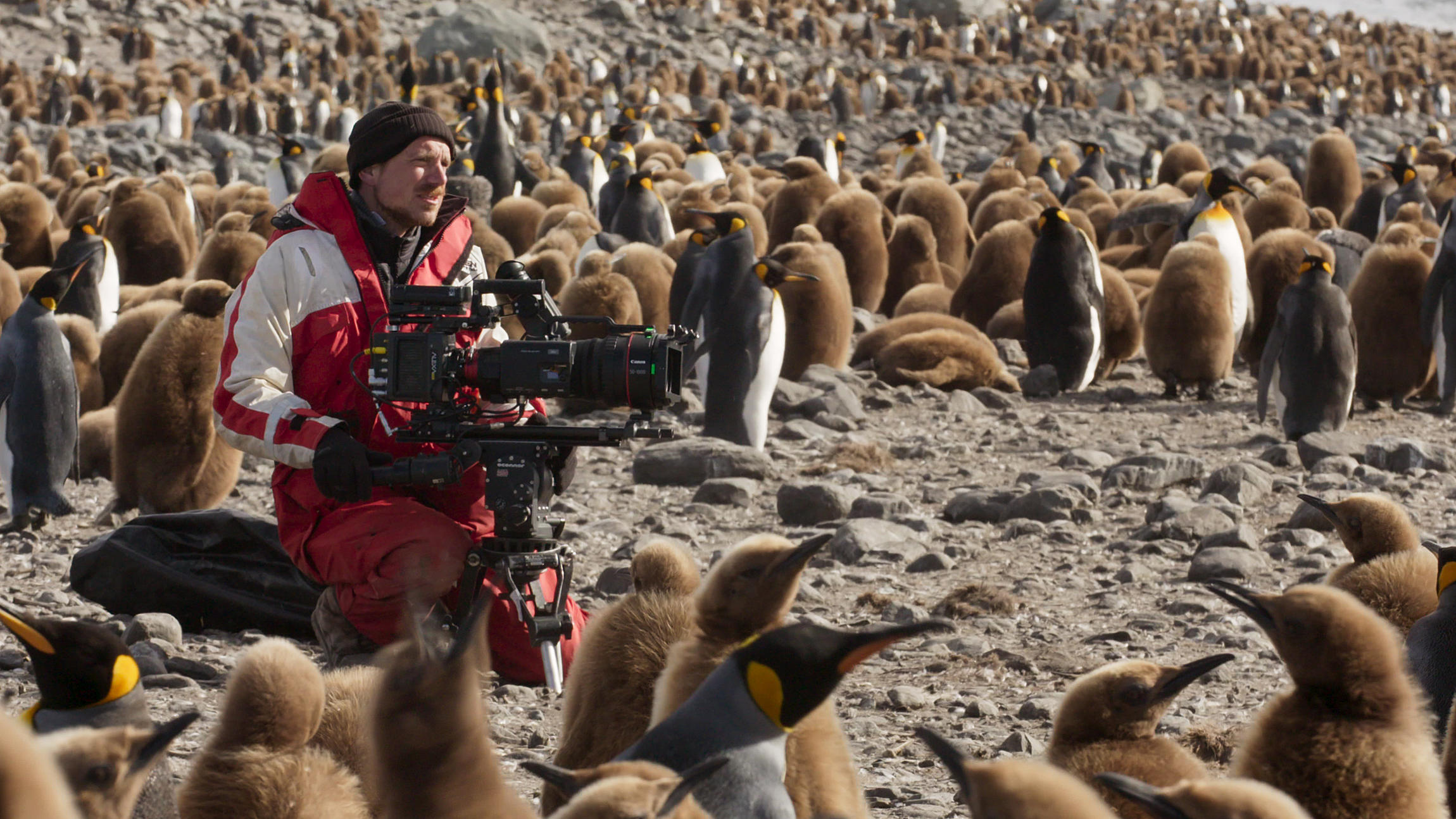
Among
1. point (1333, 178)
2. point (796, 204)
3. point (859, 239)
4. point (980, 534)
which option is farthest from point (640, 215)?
point (1333, 178)

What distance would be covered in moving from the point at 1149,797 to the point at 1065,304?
6283 millimetres

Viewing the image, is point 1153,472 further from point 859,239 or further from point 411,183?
point 859,239

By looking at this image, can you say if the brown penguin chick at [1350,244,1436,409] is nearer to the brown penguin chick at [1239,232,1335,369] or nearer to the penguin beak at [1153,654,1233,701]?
the brown penguin chick at [1239,232,1335,369]

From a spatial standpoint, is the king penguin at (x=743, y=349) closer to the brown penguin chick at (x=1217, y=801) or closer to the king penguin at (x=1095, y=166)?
the brown penguin chick at (x=1217, y=801)

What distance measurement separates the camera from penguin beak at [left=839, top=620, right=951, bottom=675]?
5.22 feet

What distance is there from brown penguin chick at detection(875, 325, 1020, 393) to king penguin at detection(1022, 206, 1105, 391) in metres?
0.31

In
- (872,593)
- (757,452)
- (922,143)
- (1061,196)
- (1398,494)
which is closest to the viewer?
(872,593)

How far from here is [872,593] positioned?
4137mm

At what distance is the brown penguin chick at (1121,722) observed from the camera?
2.06 m

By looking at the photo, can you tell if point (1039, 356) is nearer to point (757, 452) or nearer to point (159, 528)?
point (757, 452)

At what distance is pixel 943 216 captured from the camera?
1095 centimetres

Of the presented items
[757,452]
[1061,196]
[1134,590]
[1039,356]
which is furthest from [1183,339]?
[1061,196]

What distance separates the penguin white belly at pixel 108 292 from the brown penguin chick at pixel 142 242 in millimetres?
1278

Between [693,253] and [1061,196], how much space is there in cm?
920
